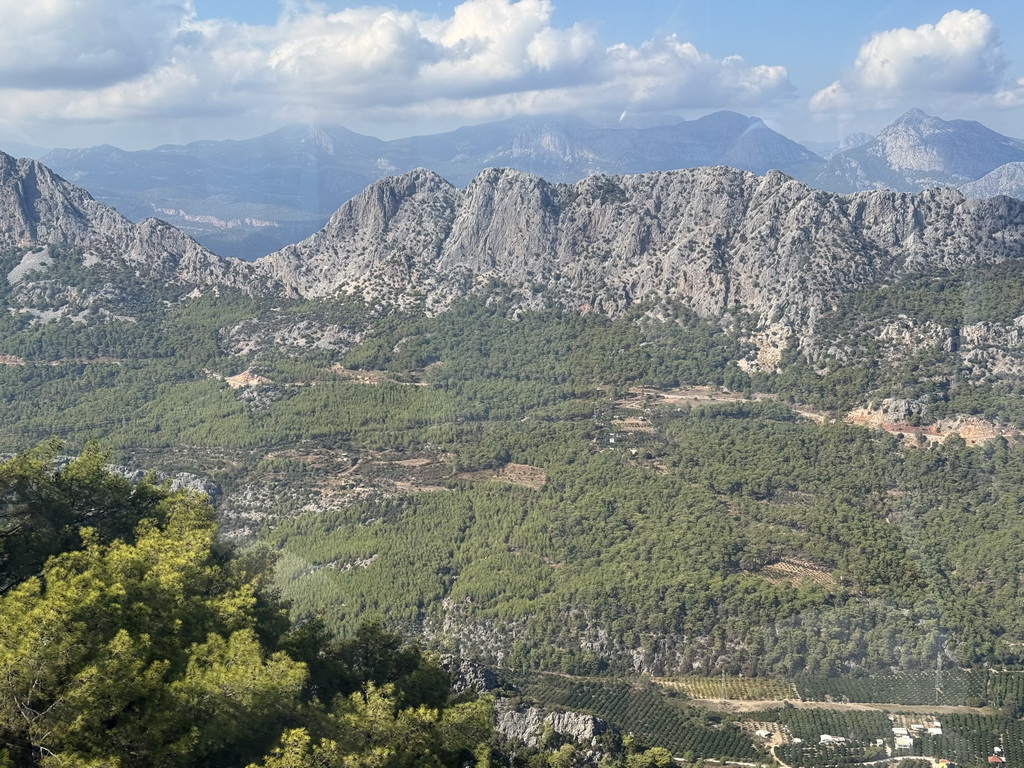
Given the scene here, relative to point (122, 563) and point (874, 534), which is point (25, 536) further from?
point (874, 534)

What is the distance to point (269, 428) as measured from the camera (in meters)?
75.3

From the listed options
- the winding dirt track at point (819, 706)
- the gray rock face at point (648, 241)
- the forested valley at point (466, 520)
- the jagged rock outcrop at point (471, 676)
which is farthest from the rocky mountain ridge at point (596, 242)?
the jagged rock outcrop at point (471, 676)

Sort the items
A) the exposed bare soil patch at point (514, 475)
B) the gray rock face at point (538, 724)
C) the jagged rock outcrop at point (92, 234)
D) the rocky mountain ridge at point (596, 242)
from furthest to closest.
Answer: the jagged rock outcrop at point (92, 234) → the rocky mountain ridge at point (596, 242) → the exposed bare soil patch at point (514, 475) → the gray rock face at point (538, 724)

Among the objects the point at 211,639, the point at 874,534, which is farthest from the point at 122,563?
the point at 874,534

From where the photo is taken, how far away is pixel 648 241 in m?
101

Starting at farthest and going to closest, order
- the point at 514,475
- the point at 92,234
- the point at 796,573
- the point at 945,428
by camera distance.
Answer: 1. the point at 92,234
2. the point at 514,475
3. the point at 945,428
4. the point at 796,573

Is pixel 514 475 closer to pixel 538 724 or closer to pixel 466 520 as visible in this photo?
pixel 466 520

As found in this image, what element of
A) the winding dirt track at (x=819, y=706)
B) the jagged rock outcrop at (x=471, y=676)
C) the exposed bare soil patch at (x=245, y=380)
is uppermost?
the exposed bare soil patch at (x=245, y=380)

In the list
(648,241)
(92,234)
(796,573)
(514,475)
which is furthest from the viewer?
(92,234)

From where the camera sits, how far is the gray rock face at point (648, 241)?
8794 centimetres

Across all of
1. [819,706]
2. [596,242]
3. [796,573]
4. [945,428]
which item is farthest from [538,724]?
[596,242]

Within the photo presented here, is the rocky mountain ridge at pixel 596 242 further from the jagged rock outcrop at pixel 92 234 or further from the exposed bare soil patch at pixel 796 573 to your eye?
the exposed bare soil patch at pixel 796 573

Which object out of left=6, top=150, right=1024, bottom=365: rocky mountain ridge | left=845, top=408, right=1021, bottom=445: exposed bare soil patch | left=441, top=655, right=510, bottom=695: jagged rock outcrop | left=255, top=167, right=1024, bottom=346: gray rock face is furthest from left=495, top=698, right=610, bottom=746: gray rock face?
left=255, top=167, right=1024, bottom=346: gray rock face

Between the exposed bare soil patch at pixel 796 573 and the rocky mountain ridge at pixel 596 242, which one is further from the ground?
the rocky mountain ridge at pixel 596 242
